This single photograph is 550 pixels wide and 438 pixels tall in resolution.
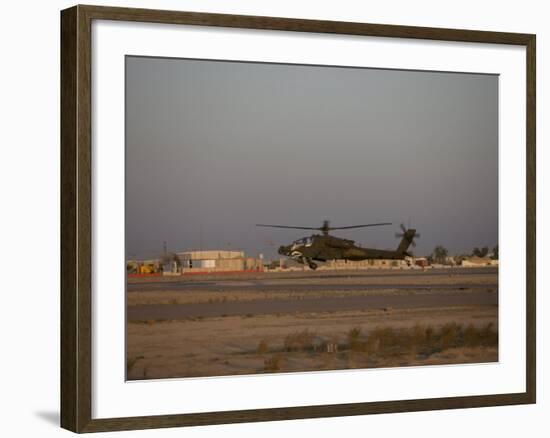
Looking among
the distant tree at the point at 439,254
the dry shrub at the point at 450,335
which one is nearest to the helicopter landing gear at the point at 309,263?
the distant tree at the point at 439,254

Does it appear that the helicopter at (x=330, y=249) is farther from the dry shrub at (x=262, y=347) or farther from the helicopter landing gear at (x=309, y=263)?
the dry shrub at (x=262, y=347)

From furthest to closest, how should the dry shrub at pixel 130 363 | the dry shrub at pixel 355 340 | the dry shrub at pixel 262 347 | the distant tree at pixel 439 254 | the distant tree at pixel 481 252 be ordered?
the distant tree at pixel 481 252 → the distant tree at pixel 439 254 → the dry shrub at pixel 355 340 → the dry shrub at pixel 262 347 → the dry shrub at pixel 130 363

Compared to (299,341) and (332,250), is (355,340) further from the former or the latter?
(332,250)

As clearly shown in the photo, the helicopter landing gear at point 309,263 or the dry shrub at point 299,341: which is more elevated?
the helicopter landing gear at point 309,263

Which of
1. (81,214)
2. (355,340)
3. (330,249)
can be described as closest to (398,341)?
(355,340)

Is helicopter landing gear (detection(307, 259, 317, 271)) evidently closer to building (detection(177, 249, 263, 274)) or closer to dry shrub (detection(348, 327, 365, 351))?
building (detection(177, 249, 263, 274))

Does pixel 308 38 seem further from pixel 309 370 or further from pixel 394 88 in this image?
pixel 309 370
